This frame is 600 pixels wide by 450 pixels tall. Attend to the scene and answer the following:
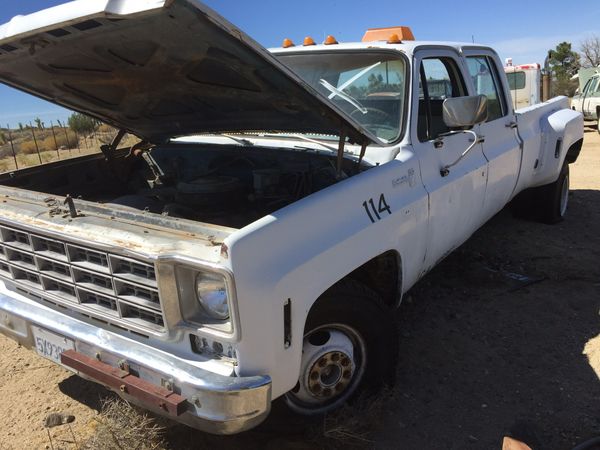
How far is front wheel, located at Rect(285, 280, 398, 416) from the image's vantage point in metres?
2.54

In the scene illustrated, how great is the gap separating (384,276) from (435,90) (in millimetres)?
1557

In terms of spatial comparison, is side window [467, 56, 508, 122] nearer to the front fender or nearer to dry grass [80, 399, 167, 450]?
the front fender

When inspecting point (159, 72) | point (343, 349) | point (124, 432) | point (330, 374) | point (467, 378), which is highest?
point (159, 72)

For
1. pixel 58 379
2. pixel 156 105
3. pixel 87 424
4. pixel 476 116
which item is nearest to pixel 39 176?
pixel 156 105

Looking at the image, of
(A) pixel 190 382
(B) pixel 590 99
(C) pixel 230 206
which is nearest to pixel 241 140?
(C) pixel 230 206

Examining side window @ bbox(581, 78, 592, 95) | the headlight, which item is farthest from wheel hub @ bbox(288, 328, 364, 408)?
side window @ bbox(581, 78, 592, 95)

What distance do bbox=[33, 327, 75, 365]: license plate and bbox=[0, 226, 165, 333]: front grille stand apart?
149 mm

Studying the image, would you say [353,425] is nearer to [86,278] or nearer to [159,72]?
[86,278]

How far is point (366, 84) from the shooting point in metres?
3.56

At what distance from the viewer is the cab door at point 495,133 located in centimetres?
417

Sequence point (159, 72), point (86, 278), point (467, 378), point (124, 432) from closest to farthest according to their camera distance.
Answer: point (86, 278) < point (124, 432) < point (159, 72) < point (467, 378)

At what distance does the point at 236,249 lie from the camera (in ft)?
6.36

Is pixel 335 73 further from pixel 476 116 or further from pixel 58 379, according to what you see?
pixel 58 379

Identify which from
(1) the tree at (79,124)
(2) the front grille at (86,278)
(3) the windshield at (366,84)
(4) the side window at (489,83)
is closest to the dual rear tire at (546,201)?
(4) the side window at (489,83)
